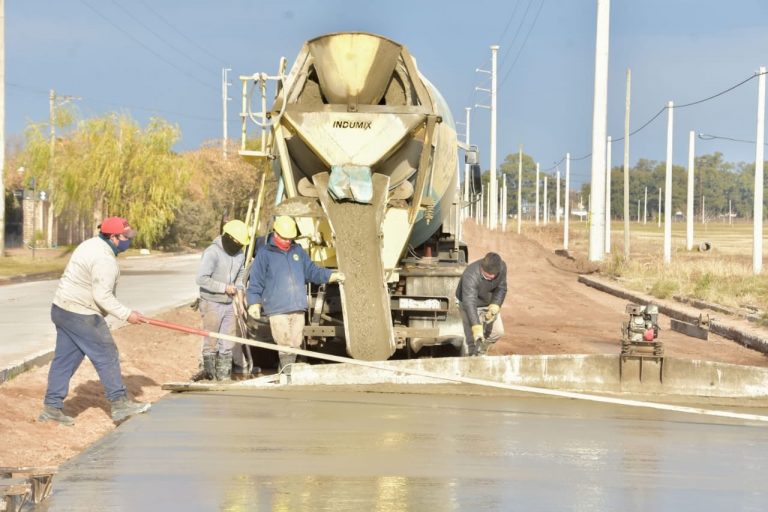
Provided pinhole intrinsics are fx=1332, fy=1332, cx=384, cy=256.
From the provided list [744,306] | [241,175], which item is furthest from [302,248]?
[241,175]

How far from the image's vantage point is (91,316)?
11219 millimetres

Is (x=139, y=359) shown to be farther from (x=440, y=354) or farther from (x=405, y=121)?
(x=405, y=121)

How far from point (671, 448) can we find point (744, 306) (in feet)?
62.1

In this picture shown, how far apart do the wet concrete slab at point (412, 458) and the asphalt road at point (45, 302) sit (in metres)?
4.67

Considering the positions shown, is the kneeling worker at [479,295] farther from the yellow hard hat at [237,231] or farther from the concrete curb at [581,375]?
the yellow hard hat at [237,231]

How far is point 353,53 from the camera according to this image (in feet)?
46.5

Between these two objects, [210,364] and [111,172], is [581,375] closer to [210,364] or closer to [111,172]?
[210,364]

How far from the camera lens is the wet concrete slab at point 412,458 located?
7828 mm

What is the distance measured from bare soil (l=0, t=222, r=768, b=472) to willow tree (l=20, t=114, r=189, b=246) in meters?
29.0

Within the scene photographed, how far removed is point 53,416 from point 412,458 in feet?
12.2

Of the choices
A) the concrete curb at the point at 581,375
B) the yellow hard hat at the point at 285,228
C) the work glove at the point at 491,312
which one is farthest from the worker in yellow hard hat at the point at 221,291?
the work glove at the point at 491,312

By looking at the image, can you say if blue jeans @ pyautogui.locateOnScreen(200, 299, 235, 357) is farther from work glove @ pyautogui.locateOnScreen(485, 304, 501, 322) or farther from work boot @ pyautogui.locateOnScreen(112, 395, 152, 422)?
work glove @ pyautogui.locateOnScreen(485, 304, 501, 322)

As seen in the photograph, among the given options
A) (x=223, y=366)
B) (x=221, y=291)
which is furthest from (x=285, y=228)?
(x=223, y=366)

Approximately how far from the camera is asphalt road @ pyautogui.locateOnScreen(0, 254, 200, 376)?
17141 mm
